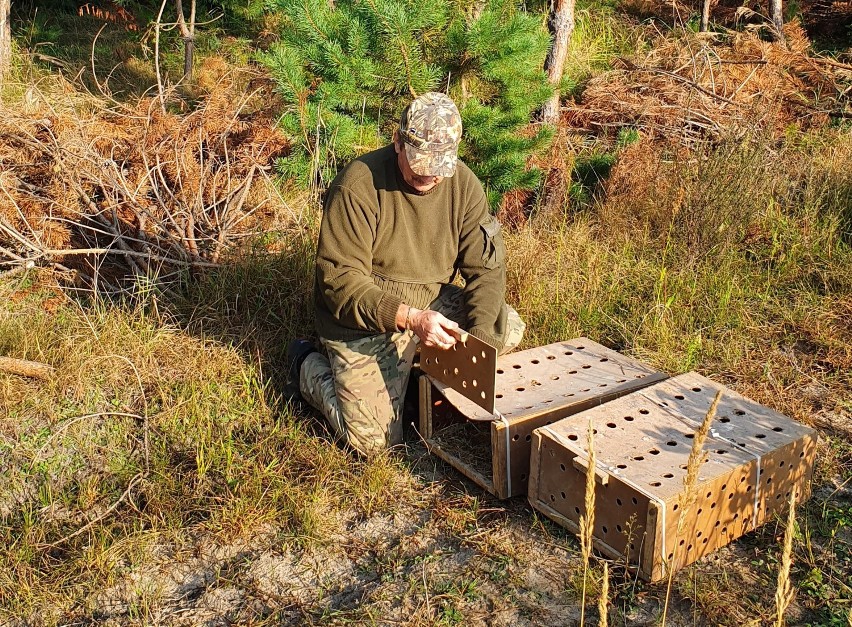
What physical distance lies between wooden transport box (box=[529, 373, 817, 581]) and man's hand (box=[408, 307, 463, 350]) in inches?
19.2

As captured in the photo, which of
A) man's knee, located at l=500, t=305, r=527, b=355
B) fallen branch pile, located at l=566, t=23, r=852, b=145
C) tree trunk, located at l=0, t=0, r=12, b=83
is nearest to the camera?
man's knee, located at l=500, t=305, r=527, b=355

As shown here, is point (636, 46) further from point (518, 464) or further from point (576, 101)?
point (518, 464)

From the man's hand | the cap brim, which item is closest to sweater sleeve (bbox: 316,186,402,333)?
the man's hand

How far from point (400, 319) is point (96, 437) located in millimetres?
1400

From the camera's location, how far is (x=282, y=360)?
4.26 m

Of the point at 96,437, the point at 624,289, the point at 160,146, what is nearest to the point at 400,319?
the point at 96,437

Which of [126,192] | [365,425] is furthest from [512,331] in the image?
[126,192]

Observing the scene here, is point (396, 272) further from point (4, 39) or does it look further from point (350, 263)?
point (4, 39)

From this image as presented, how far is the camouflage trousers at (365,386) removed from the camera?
3613 millimetres

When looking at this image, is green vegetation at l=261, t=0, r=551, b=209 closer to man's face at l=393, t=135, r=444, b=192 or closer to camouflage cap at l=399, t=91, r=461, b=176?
man's face at l=393, t=135, r=444, b=192

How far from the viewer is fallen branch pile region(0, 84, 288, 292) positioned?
4645mm

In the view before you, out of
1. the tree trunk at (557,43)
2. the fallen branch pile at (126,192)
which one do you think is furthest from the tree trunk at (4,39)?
the tree trunk at (557,43)

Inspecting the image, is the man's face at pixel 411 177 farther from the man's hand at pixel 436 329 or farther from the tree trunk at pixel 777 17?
the tree trunk at pixel 777 17

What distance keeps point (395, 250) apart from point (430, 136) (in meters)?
0.56
